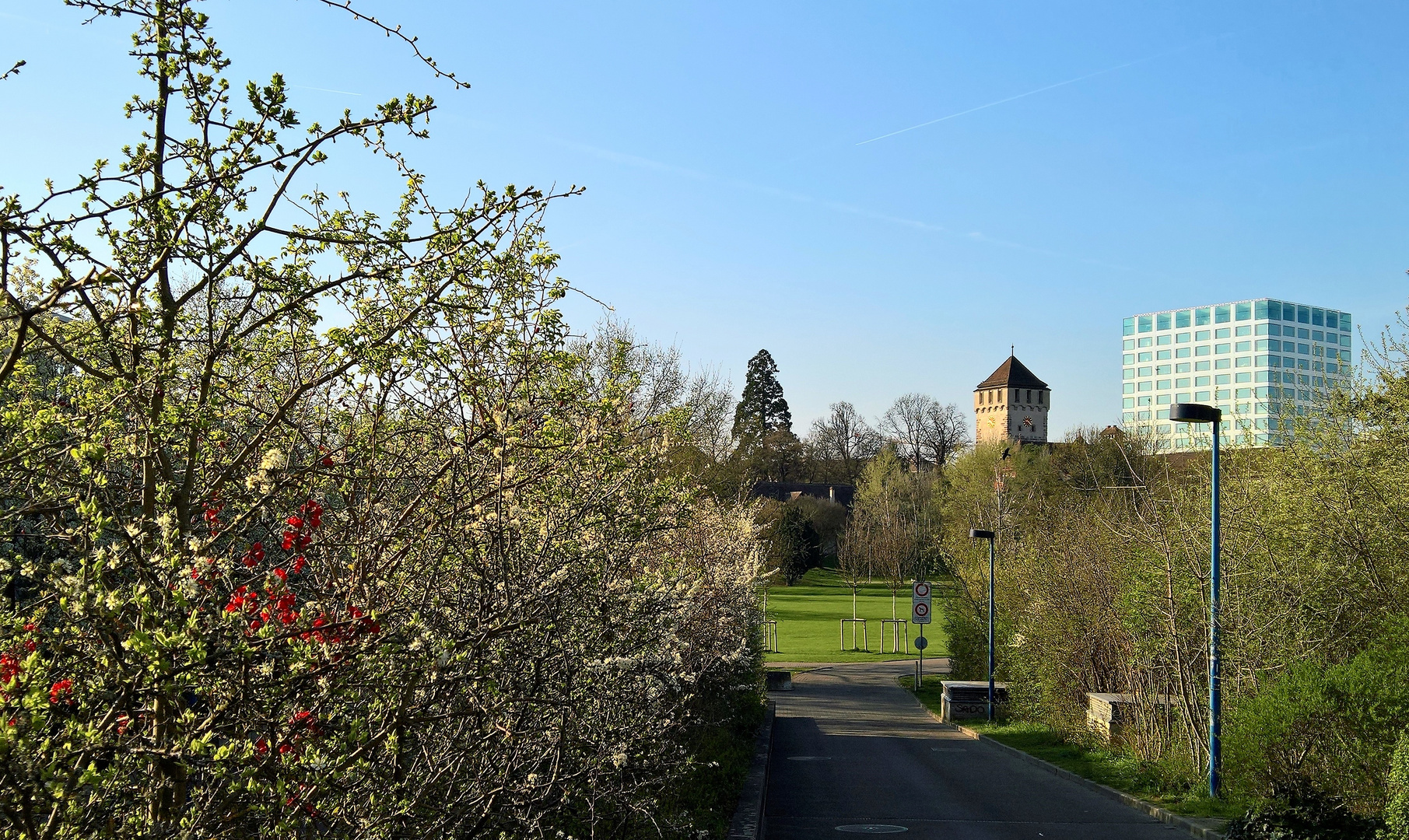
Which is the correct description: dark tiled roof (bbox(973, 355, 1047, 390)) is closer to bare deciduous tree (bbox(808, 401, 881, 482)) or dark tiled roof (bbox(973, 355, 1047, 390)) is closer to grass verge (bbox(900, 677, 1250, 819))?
bare deciduous tree (bbox(808, 401, 881, 482))

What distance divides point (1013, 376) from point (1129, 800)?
99.9 meters

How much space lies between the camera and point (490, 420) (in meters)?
4.48

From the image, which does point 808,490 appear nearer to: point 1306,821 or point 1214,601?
point 1214,601

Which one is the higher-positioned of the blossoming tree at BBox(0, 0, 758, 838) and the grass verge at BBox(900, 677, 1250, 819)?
the blossoming tree at BBox(0, 0, 758, 838)

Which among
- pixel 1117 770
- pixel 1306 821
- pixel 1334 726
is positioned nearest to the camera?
pixel 1306 821

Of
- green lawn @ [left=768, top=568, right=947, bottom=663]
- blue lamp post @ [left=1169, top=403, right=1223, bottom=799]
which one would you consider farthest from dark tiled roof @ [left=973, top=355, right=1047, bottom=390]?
blue lamp post @ [left=1169, top=403, right=1223, bottom=799]

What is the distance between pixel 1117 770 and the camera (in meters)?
15.6

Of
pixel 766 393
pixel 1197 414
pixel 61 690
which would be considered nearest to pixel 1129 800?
pixel 1197 414

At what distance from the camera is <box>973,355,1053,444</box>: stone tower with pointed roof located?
108000 mm

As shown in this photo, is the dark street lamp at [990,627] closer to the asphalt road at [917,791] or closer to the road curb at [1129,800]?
the asphalt road at [917,791]

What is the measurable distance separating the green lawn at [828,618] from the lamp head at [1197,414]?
29020 mm

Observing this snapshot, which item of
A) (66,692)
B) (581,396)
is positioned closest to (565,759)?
(581,396)

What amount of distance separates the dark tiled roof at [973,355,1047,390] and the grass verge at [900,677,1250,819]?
8989 centimetres

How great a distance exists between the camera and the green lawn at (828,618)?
42.9 m
